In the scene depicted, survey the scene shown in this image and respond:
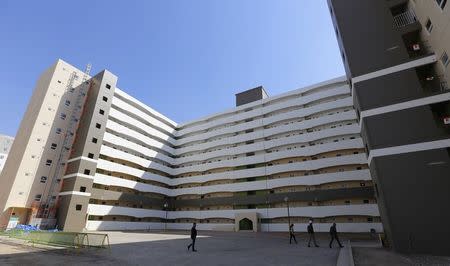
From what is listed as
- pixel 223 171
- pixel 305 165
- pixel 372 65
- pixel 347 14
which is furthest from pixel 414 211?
pixel 223 171

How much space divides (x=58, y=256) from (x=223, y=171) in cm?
3636

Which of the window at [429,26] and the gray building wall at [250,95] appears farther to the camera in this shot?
the gray building wall at [250,95]

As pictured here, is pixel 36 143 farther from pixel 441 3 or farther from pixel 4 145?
pixel 4 145

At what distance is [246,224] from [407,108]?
30.1 metres

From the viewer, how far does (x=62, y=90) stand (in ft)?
125

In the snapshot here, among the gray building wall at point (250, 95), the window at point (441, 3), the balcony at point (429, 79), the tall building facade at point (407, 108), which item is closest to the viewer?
the tall building facade at point (407, 108)

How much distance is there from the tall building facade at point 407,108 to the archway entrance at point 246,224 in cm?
2528

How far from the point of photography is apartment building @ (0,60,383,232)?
3241 centimetres

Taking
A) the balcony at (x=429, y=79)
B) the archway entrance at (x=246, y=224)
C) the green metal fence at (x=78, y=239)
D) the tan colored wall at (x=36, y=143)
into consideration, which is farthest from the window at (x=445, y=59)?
the tan colored wall at (x=36, y=143)

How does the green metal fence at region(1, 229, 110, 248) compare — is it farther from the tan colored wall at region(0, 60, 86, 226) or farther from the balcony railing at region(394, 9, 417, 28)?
the balcony railing at region(394, 9, 417, 28)

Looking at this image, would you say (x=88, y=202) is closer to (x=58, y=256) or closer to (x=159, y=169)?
(x=159, y=169)

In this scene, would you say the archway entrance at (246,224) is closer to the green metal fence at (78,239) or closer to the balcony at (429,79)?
the green metal fence at (78,239)

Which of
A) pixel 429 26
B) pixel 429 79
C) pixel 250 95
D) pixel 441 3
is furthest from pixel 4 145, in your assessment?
pixel 441 3

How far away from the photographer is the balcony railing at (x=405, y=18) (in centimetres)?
1780
